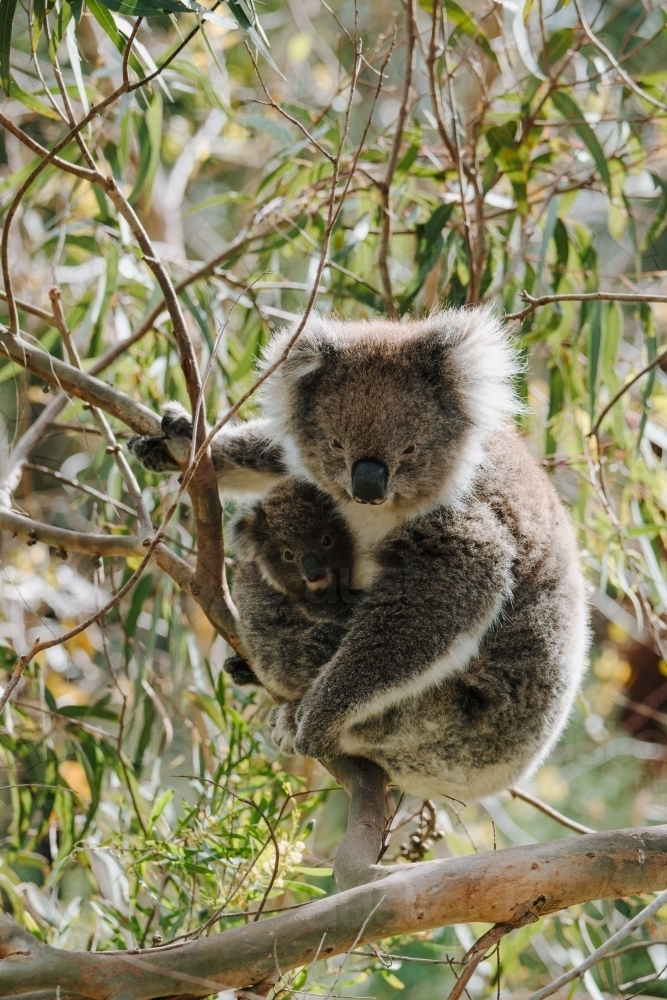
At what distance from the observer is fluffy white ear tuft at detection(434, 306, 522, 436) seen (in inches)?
101

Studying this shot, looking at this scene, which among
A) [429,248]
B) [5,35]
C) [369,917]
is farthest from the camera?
[429,248]

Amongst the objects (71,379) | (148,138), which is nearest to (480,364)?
(71,379)

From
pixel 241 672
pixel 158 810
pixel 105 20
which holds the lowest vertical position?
pixel 158 810

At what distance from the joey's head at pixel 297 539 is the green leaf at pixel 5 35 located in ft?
4.03

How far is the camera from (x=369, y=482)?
92.0 inches

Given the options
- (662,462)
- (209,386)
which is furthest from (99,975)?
(662,462)

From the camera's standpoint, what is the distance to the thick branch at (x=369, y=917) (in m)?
1.62

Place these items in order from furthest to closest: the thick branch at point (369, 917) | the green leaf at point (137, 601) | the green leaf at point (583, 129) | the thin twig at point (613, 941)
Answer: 1. the green leaf at point (137, 601)
2. the green leaf at point (583, 129)
3. the thick branch at point (369, 917)
4. the thin twig at point (613, 941)

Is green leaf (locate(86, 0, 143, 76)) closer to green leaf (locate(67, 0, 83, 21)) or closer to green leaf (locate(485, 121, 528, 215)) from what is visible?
green leaf (locate(67, 0, 83, 21))

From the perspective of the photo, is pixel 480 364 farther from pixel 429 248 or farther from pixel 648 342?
pixel 648 342

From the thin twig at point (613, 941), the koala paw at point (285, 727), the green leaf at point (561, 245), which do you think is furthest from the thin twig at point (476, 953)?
the green leaf at point (561, 245)

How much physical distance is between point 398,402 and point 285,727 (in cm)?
85

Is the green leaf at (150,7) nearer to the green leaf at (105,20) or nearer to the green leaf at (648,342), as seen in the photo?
the green leaf at (105,20)

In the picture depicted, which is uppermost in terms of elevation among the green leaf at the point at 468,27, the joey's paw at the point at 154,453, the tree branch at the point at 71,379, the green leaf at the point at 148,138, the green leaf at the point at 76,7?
the green leaf at the point at 468,27
